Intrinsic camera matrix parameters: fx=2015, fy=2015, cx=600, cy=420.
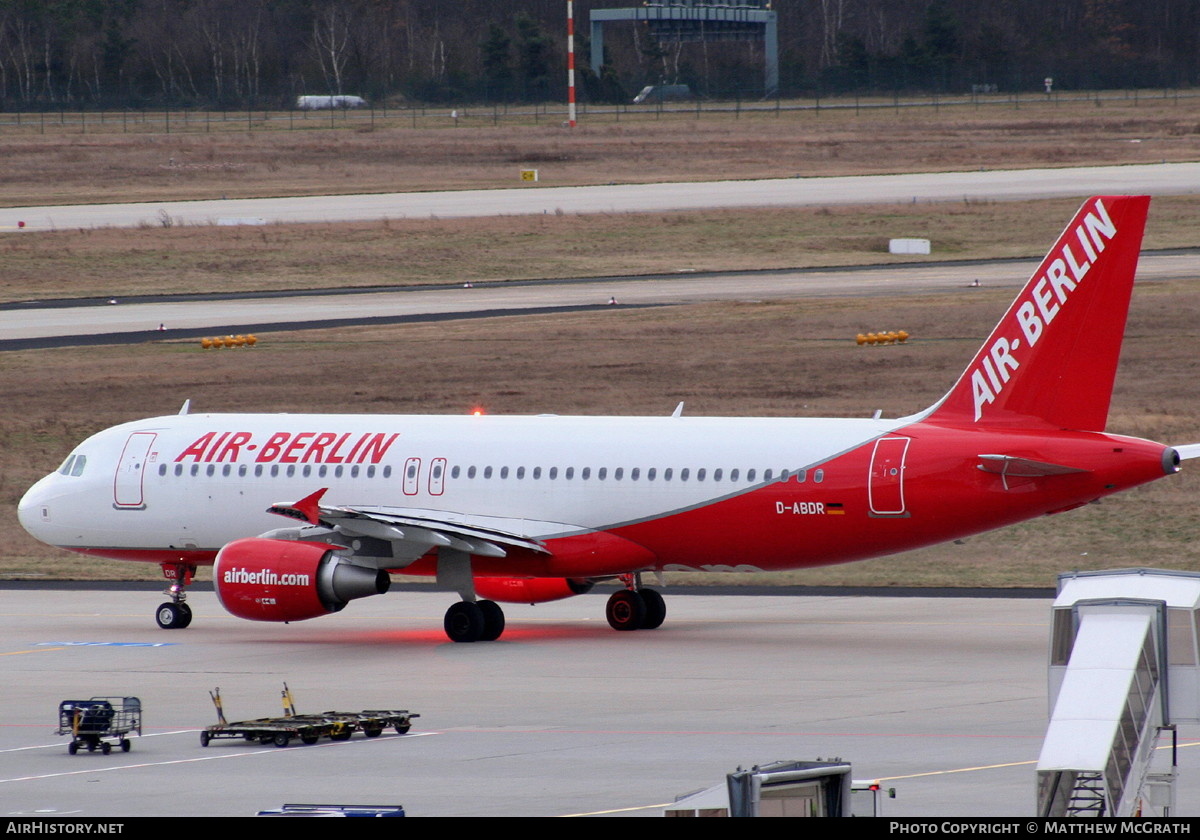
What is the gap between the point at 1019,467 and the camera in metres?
32.8

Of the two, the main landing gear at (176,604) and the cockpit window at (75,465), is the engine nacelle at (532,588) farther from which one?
the cockpit window at (75,465)

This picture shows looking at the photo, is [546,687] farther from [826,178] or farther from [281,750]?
[826,178]

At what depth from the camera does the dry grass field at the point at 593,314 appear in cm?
5559

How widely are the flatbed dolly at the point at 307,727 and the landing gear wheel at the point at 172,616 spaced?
12989mm

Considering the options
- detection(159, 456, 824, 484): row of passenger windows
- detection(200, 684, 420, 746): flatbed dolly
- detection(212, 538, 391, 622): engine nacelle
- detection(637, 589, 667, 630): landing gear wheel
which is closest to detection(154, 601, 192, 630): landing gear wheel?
detection(159, 456, 824, 484): row of passenger windows

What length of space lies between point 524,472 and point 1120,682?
2241 centimetres

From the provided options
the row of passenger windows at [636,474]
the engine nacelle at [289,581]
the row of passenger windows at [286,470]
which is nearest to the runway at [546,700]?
the engine nacelle at [289,581]

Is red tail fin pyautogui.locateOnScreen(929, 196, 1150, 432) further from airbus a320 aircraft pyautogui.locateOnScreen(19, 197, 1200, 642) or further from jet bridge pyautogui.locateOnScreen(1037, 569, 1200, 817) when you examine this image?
jet bridge pyautogui.locateOnScreen(1037, 569, 1200, 817)

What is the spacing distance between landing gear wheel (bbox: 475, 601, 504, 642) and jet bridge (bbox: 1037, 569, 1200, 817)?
64.7 ft

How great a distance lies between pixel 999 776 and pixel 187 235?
81.9 metres

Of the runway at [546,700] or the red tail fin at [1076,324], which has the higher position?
the red tail fin at [1076,324]

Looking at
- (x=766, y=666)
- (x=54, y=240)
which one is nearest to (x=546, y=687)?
(x=766, y=666)

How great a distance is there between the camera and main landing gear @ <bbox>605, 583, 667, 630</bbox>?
37312 millimetres

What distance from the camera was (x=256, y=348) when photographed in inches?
2773
